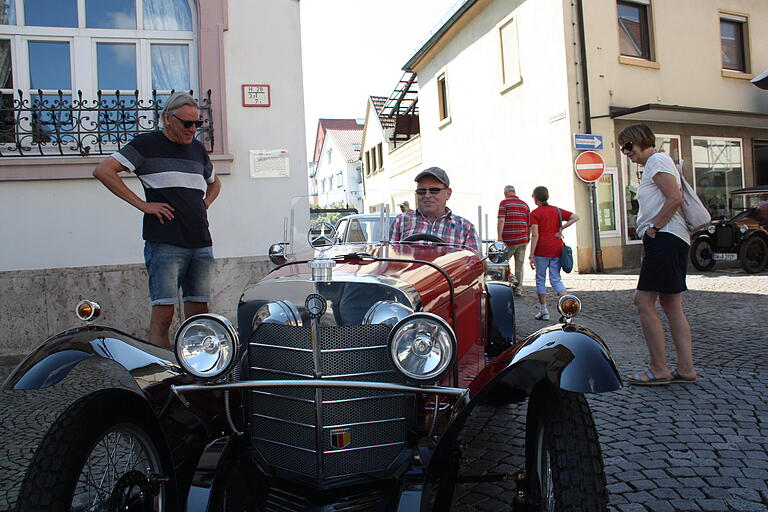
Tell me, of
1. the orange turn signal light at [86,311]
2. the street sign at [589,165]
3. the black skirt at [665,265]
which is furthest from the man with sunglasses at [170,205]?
the street sign at [589,165]

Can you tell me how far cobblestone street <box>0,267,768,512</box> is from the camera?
242 centimetres

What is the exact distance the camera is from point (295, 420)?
80.0 inches

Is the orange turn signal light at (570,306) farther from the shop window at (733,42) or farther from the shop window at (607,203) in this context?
the shop window at (733,42)

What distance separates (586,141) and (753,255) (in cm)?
371

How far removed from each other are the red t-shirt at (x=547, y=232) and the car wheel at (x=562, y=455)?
16.4 ft

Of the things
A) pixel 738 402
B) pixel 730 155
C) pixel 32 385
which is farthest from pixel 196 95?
pixel 730 155

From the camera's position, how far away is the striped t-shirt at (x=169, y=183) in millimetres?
3439

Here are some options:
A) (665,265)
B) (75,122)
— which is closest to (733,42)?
(665,265)

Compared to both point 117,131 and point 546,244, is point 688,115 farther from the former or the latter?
point 117,131

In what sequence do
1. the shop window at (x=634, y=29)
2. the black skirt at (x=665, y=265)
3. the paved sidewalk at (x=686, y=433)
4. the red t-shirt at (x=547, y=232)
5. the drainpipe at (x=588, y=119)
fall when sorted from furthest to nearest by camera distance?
1. the shop window at (x=634, y=29)
2. the drainpipe at (x=588, y=119)
3. the red t-shirt at (x=547, y=232)
4. the black skirt at (x=665, y=265)
5. the paved sidewalk at (x=686, y=433)

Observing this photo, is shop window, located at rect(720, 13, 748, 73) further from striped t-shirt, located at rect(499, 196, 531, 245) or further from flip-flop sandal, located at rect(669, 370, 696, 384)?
flip-flop sandal, located at rect(669, 370, 696, 384)

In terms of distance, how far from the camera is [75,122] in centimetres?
556

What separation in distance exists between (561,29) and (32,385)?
38.5 feet

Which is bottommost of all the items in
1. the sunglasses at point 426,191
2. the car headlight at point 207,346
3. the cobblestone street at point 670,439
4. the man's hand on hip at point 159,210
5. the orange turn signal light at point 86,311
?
the cobblestone street at point 670,439
